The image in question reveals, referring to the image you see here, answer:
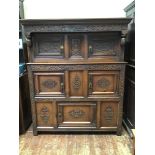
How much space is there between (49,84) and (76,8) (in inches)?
46.5

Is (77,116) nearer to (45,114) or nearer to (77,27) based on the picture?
(45,114)

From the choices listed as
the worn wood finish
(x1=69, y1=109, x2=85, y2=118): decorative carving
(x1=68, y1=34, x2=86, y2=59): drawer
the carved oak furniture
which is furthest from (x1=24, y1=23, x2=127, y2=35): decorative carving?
the worn wood finish

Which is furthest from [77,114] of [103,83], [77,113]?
[103,83]

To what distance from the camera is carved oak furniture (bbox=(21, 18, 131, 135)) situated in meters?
2.13

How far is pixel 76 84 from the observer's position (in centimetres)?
229

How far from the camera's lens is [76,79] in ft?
7.48

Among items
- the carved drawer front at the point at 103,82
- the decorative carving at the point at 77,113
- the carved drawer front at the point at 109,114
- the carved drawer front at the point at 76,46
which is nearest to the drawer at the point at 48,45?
the carved drawer front at the point at 76,46

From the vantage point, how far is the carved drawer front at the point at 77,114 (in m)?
2.35

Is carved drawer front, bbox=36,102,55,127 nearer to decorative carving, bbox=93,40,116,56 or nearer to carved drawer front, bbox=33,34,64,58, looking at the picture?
carved drawer front, bbox=33,34,64,58

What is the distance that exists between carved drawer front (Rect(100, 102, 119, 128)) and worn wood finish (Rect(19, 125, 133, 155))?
0.18 metres

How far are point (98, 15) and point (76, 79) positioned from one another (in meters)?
1.04

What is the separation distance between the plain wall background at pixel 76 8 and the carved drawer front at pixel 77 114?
50.6 inches
